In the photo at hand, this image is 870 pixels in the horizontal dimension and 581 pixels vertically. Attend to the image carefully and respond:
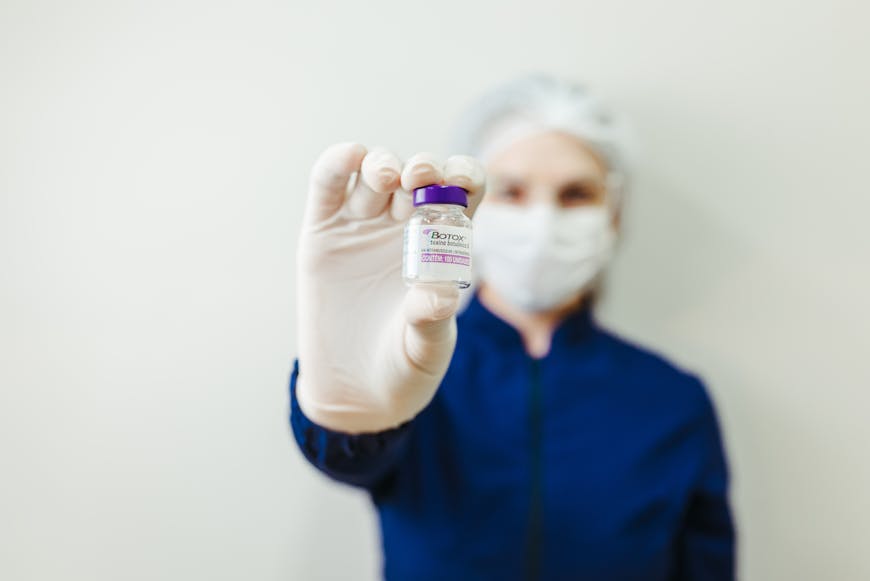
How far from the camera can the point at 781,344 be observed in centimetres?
124

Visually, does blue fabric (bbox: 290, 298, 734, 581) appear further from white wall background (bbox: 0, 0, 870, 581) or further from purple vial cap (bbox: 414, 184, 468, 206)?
purple vial cap (bbox: 414, 184, 468, 206)

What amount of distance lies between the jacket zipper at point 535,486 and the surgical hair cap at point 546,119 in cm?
44

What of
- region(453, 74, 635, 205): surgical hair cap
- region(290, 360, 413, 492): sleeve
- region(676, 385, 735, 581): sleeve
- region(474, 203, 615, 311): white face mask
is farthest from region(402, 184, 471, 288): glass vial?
region(676, 385, 735, 581): sleeve

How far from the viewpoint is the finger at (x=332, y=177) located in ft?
1.99

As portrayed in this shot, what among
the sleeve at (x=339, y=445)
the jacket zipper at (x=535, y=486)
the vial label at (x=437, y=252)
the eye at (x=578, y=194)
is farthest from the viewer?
the eye at (x=578, y=194)

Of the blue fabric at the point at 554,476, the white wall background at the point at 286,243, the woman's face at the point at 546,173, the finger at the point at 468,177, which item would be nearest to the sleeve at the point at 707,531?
the blue fabric at the point at 554,476

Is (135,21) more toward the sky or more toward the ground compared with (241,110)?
more toward the sky

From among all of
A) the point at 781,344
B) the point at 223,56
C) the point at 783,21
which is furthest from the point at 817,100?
the point at 223,56

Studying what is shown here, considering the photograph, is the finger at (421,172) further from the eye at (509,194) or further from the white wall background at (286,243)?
the white wall background at (286,243)

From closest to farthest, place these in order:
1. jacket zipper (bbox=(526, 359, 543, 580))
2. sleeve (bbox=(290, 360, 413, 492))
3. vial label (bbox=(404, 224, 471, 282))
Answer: vial label (bbox=(404, 224, 471, 282)), sleeve (bbox=(290, 360, 413, 492)), jacket zipper (bbox=(526, 359, 543, 580))

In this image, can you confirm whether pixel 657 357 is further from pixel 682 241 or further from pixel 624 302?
pixel 682 241

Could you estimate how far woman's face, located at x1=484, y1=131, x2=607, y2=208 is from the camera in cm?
104

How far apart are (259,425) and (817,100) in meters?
1.31

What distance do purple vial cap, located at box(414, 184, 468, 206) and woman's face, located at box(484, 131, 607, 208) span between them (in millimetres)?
496
